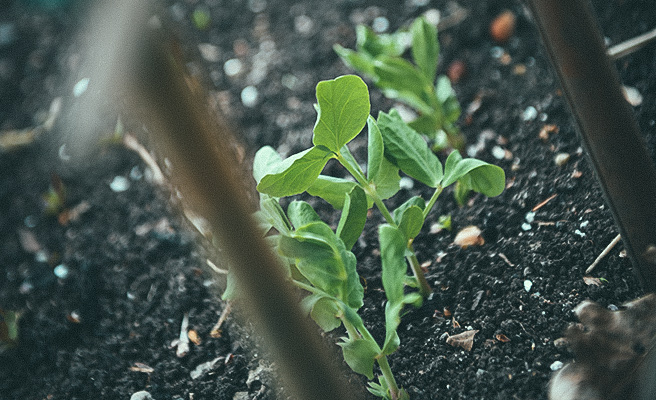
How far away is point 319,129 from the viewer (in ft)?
1.93

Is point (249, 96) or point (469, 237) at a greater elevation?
point (249, 96)

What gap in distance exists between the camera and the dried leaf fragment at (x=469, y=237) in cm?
83

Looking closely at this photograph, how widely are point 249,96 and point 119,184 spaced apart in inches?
14.1

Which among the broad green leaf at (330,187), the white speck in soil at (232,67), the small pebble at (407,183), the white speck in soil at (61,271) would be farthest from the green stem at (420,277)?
the white speck in soil at (232,67)

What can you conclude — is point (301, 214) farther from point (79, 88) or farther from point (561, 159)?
point (79, 88)

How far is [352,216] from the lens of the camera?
2.05 feet

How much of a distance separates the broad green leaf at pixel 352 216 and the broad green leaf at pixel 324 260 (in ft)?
0.13

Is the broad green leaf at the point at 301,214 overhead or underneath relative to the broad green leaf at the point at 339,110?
underneath

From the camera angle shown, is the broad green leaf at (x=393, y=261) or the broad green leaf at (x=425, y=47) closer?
the broad green leaf at (x=393, y=261)

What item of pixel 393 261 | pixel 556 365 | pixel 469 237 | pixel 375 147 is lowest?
pixel 556 365

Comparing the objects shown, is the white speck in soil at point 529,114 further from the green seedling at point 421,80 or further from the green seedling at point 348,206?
the green seedling at point 348,206

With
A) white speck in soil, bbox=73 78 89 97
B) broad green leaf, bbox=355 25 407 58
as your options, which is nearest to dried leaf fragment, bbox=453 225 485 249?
broad green leaf, bbox=355 25 407 58

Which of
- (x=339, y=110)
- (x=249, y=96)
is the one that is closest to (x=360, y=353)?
(x=339, y=110)

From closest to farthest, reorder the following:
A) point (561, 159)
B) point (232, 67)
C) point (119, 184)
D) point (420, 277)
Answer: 1. point (420, 277)
2. point (561, 159)
3. point (119, 184)
4. point (232, 67)
